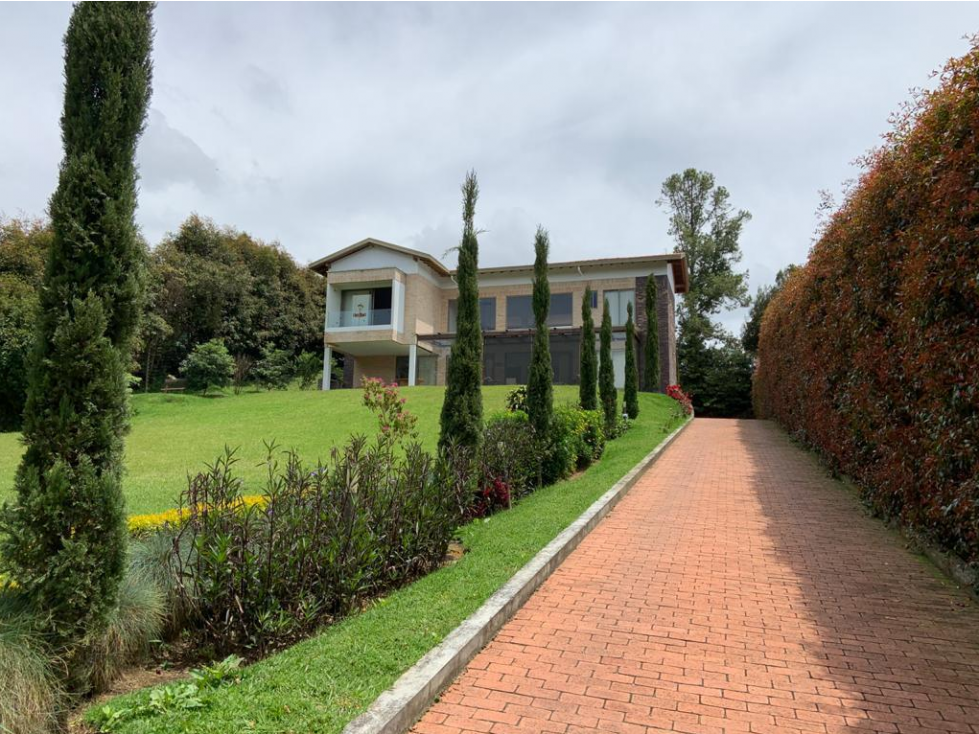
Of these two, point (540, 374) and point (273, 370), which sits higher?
point (273, 370)

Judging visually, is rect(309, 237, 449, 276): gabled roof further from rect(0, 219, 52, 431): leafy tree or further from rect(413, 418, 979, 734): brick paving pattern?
rect(413, 418, 979, 734): brick paving pattern

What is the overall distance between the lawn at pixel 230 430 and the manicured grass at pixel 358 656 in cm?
522

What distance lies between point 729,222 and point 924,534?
137 ft

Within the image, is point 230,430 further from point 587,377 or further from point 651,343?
point 651,343

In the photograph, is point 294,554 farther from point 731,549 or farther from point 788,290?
point 788,290

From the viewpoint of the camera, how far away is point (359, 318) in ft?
101

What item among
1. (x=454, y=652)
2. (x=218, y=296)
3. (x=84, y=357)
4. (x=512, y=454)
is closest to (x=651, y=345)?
(x=512, y=454)

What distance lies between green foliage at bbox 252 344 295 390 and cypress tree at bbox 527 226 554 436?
99.3 ft

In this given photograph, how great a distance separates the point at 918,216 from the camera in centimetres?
550

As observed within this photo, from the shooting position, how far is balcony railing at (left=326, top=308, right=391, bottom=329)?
30469 mm

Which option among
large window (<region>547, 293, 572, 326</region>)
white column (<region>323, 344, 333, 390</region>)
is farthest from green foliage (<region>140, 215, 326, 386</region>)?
large window (<region>547, 293, 572, 326</region>)

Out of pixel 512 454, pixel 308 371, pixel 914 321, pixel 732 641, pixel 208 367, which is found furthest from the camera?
pixel 308 371

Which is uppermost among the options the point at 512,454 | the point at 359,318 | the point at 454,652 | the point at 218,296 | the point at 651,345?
the point at 218,296

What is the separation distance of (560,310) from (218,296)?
24.1 meters
